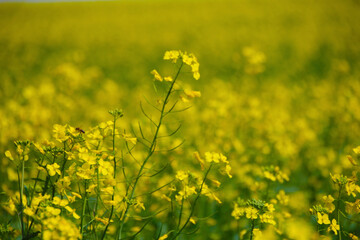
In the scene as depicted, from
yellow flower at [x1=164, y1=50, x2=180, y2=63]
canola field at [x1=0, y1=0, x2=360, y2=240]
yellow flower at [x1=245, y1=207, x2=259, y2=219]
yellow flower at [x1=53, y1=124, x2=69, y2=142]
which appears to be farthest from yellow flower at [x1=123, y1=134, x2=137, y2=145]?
yellow flower at [x1=245, y1=207, x2=259, y2=219]

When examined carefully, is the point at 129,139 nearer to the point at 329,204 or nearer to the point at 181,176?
the point at 181,176

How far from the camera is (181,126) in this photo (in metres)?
3.10

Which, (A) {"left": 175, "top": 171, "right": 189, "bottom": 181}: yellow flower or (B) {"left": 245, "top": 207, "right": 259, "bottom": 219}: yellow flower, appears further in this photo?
(A) {"left": 175, "top": 171, "right": 189, "bottom": 181}: yellow flower

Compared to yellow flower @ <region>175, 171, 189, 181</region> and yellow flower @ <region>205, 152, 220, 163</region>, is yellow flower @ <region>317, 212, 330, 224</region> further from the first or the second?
yellow flower @ <region>175, 171, 189, 181</region>

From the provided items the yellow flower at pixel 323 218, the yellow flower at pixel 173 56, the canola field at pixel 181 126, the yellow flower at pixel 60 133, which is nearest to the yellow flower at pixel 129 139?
the canola field at pixel 181 126

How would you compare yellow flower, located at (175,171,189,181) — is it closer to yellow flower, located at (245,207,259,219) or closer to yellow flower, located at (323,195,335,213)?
yellow flower, located at (245,207,259,219)

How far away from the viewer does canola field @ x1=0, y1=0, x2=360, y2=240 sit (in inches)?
59.7

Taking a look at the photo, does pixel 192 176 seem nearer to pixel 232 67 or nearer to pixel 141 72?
pixel 141 72

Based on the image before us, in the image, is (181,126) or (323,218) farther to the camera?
(181,126)

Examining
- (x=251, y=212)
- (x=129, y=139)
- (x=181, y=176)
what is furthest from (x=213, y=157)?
(x=129, y=139)

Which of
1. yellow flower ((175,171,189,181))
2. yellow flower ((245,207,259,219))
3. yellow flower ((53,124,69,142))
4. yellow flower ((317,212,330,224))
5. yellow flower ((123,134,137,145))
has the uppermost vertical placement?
yellow flower ((123,134,137,145))

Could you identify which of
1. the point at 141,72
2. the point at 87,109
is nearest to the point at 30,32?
the point at 141,72

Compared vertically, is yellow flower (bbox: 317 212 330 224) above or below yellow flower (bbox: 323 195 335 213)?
below

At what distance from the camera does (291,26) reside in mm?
13266
